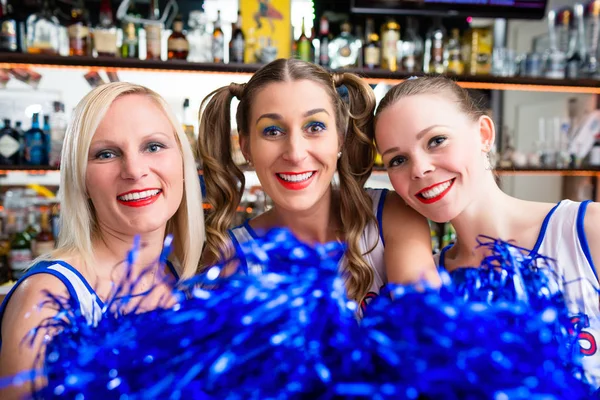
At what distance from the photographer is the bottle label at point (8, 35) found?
7.59 feet

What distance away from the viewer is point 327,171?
1.16m

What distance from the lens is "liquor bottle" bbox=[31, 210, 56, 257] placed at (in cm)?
248

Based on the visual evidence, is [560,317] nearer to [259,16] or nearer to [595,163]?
[259,16]

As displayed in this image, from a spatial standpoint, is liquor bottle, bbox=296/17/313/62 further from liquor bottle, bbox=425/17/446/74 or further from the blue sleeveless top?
the blue sleeveless top

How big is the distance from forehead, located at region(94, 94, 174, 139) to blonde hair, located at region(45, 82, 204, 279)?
0.01 meters

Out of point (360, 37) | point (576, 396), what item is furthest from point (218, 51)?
point (576, 396)

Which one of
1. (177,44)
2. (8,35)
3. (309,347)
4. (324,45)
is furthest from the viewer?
(324,45)

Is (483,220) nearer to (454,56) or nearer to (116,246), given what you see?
(116,246)

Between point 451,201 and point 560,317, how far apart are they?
604 millimetres

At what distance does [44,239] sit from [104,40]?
3.38 feet

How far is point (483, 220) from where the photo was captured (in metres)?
1.07

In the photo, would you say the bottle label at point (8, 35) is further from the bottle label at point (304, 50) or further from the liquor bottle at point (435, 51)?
the liquor bottle at point (435, 51)

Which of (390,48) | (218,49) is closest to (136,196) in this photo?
(218,49)

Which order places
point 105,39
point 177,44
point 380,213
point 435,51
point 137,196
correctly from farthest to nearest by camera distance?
point 435,51 → point 177,44 → point 105,39 → point 380,213 → point 137,196
